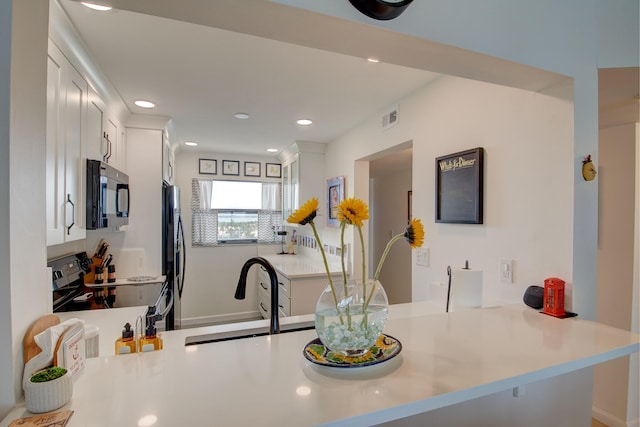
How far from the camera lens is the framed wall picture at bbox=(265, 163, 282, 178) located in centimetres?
473

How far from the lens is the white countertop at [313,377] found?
631 millimetres

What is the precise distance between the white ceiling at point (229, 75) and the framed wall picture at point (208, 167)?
4.17ft

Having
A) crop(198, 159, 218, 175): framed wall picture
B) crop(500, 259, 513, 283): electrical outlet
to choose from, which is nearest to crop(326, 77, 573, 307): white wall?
crop(500, 259, 513, 283): electrical outlet

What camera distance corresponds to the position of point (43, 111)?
29.7 inches

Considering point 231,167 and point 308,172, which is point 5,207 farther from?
point 231,167

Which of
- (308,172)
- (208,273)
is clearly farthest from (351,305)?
(208,273)

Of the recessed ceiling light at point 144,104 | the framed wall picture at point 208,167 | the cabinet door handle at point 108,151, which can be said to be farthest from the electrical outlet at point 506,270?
the framed wall picture at point 208,167

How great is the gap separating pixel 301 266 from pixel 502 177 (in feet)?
7.94

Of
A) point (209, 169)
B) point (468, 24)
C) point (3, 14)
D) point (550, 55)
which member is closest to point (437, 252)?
point (550, 55)

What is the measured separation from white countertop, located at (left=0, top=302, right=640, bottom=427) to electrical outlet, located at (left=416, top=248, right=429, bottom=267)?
100 cm

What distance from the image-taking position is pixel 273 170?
476 cm

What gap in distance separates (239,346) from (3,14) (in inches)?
38.1

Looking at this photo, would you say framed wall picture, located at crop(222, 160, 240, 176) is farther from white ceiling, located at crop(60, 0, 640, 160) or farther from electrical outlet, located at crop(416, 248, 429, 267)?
electrical outlet, located at crop(416, 248, 429, 267)

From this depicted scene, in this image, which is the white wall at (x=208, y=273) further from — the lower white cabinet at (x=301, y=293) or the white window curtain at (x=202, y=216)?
the lower white cabinet at (x=301, y=293)
